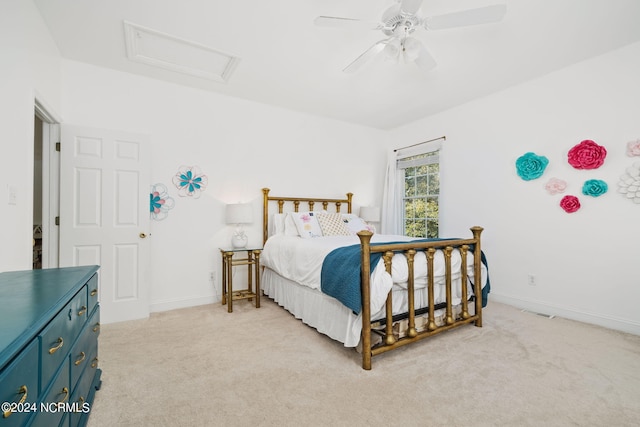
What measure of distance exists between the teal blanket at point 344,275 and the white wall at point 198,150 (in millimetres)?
1797

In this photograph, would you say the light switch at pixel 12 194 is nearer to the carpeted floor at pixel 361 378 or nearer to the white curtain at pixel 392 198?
the carpeted floor at pixel 361 378

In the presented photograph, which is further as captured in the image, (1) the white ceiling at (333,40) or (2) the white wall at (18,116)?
(1) the white ceiling at (333,40)

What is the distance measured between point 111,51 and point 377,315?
11.0ft

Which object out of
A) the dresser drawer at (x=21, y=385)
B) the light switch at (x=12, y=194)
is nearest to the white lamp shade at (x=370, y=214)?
the light switch at (x=12, y=194)

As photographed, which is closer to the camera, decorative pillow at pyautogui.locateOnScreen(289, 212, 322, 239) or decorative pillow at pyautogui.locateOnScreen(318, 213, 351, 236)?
decorative pillow at pyautogui.locateOnScreen(289, 212, 322, 239)

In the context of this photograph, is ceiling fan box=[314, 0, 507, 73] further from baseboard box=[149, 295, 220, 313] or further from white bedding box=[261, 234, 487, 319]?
baseboard box=[149, 295, 220, 313]

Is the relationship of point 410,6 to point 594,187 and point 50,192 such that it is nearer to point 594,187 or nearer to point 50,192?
point 594,187

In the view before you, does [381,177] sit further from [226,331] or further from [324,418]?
[324,418]

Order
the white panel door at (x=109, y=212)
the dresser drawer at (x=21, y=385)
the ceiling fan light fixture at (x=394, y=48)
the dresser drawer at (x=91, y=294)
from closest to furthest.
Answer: the dresser drawer at (x=21, y=385) < the dresser drawer at (x=91, y=294) < the ceiling fan light fixture at (x=394, y=48) < the white panel door at (x=109, y=212)

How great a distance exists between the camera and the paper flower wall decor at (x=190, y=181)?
11.1 feet

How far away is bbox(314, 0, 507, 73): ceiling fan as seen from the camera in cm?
181

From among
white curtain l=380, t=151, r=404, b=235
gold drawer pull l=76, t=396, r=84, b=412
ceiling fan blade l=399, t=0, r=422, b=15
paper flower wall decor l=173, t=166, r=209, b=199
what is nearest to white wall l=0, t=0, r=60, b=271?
gold drawer pull l=76, t=396, r=84, b=412

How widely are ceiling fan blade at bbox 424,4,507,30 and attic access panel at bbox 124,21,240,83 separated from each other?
6.09ft

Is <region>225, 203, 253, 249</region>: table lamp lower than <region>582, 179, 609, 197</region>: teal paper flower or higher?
lower
